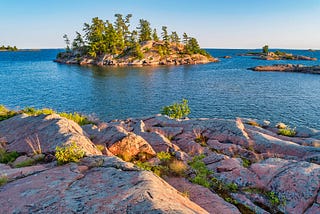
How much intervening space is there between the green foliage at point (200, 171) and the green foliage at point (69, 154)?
18.5 feet

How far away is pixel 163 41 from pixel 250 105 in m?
125

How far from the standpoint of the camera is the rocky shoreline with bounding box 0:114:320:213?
6047 millimetres

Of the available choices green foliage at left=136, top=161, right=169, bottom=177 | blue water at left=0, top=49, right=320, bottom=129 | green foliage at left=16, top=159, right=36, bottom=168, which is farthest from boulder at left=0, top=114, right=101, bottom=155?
blue water at left=0, top=49, right=320, bottom=129

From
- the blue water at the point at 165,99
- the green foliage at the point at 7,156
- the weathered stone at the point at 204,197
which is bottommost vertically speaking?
the blue water at the point at 165,99

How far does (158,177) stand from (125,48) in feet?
484

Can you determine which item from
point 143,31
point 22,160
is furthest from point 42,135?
point 143,31

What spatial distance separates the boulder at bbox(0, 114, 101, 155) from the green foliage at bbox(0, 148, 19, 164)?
0.36m

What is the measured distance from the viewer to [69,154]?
29.8ft

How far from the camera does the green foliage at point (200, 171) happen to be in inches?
A: 404

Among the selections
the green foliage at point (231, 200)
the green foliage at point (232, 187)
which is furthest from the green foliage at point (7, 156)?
the green foliage at point (232, 187)

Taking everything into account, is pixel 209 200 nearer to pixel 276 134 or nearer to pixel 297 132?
pixel 276 134

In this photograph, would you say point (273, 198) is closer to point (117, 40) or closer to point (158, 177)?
point (158, 177)

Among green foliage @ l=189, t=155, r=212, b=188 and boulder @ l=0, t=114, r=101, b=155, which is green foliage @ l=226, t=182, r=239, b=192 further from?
boulder @ l=0, t=114, r=101, b=155

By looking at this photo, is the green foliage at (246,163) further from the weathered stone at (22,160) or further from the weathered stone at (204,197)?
the weathered stone at (22,160)
